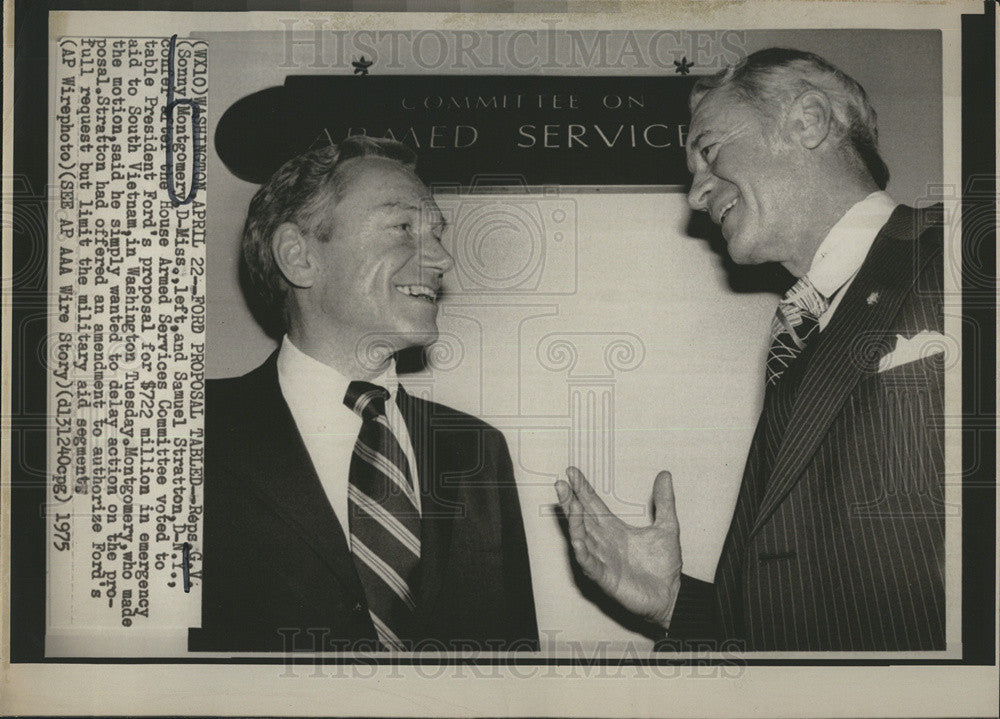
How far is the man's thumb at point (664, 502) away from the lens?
1.61 m

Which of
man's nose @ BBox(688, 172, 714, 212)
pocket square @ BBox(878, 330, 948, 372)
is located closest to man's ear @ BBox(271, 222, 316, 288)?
man's nose @ BBox(688, 172, 714, 212)

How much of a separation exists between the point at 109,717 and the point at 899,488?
4.86 ft

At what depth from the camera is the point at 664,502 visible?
1.61 meters

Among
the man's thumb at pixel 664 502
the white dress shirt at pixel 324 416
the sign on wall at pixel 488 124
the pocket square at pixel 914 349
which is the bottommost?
the man's thumb at pixel 664 502

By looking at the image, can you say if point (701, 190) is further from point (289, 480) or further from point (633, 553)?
point (289, 480)

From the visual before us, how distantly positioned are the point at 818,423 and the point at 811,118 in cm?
55

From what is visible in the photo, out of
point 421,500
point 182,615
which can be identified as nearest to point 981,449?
point 421,500

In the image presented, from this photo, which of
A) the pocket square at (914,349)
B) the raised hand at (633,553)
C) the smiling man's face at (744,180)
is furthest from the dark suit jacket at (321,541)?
the pocket square at (914,349)

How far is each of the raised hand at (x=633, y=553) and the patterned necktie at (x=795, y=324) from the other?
297 millimetres

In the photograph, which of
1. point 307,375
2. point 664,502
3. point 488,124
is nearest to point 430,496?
point 307,375

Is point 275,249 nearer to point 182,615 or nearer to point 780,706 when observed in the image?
point 182,615

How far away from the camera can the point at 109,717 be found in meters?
1.63

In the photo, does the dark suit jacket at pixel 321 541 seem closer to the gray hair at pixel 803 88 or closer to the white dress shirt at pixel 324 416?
the white dress shirt at pixel 324 416

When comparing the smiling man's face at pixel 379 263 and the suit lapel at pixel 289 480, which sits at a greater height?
the smiling man's face at pixel 379 263
